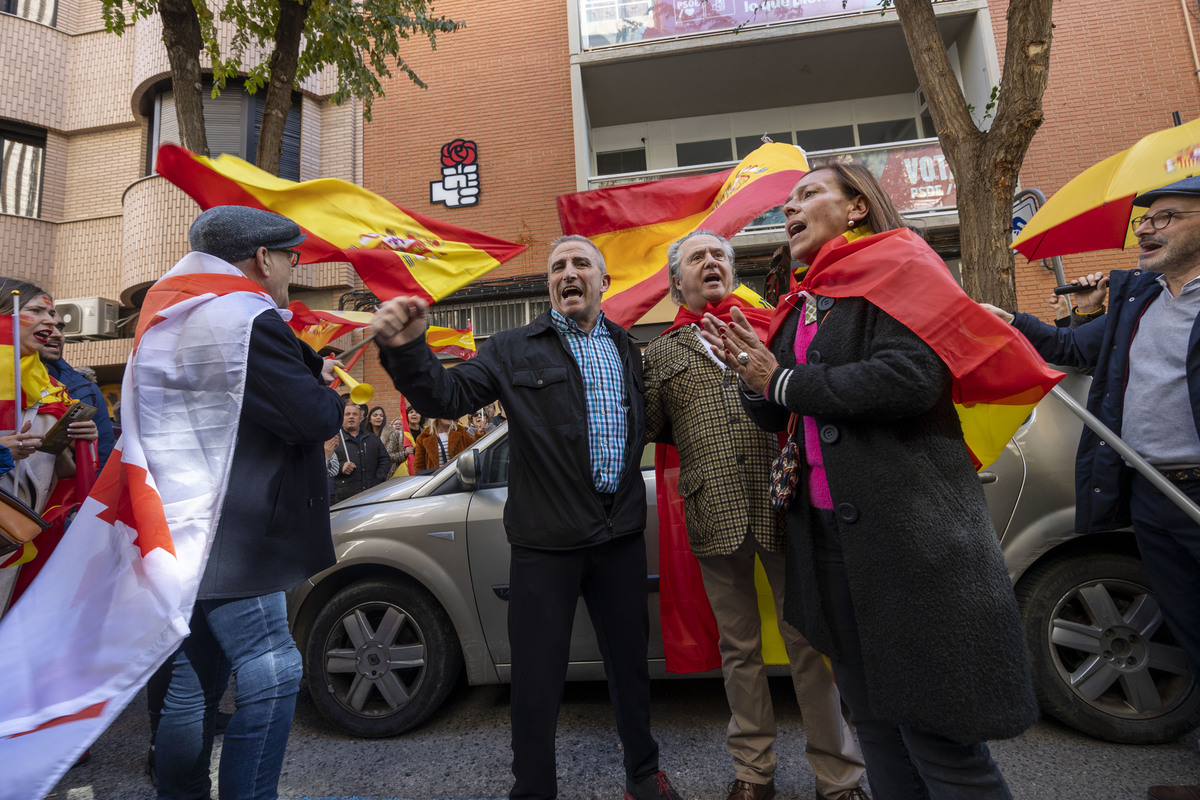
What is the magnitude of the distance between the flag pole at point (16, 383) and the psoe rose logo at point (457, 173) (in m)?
9.95

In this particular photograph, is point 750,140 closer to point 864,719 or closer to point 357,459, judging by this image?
point 357,459

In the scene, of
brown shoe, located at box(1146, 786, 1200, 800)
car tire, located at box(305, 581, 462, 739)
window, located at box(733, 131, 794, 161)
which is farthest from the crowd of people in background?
window, located at box(733, 131, 794, 161)

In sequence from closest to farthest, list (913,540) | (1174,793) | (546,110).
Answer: (913,540)
(1174,793)
(546,110)

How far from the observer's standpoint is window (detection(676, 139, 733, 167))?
43.7ft

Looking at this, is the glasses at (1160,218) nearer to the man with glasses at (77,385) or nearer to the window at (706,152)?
the man with glasses at (77,385)

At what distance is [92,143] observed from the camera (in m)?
13.1

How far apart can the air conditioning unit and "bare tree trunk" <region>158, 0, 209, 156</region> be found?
785 centimetres

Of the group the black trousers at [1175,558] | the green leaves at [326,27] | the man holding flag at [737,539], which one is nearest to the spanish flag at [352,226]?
the man holding flag at [737,539]

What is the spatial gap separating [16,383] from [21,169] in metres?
13.4

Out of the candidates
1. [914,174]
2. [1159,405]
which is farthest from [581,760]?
[914,174]

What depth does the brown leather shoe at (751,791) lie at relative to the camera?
2.53m

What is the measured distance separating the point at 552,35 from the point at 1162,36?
10.5m

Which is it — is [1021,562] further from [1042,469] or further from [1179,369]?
[1179,369]

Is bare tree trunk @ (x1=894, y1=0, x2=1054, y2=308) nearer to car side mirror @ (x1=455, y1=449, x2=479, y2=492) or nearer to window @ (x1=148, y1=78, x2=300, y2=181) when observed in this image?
car side mirror @ (x1=455, y1=449, x2=479, y2=492)
